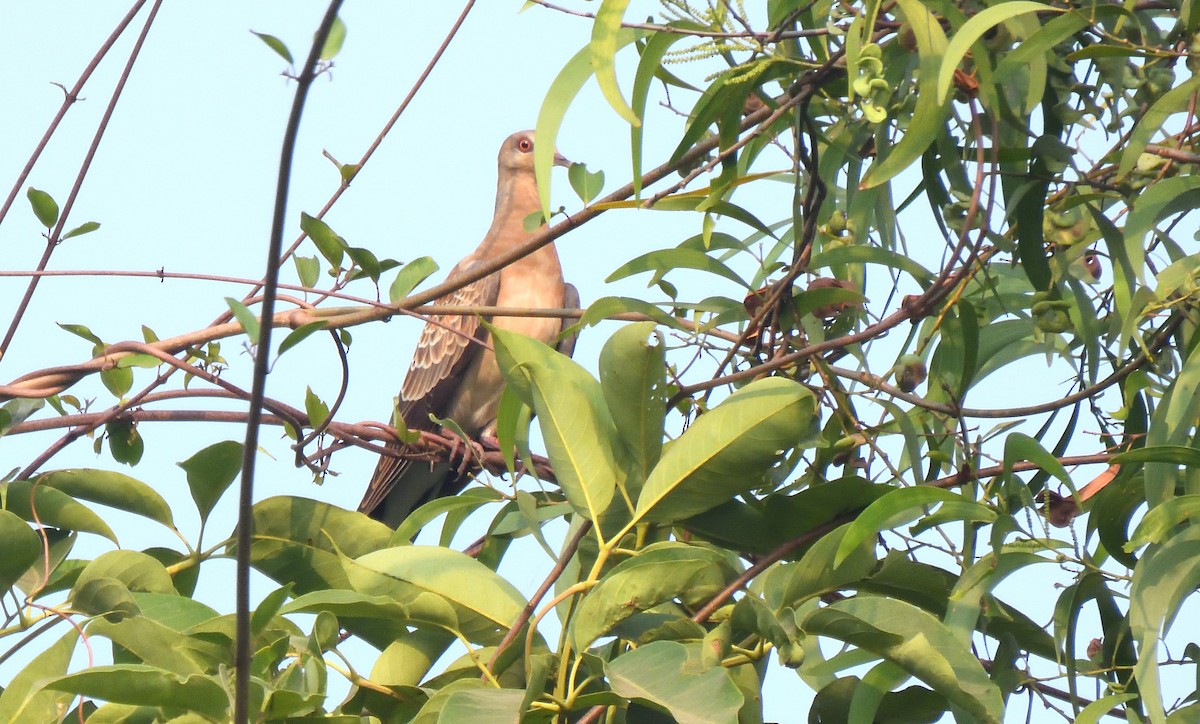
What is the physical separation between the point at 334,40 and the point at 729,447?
66cm

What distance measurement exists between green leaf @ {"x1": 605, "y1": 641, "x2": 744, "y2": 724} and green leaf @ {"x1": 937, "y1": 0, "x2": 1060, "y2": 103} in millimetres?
656

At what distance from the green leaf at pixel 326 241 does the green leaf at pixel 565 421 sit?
0.57 m

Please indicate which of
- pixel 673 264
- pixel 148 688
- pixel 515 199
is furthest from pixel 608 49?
pixel 515 199

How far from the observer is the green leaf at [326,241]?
75.5 inches

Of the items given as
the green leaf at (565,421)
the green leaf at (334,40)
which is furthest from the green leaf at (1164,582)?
the green leaf at (334,40)

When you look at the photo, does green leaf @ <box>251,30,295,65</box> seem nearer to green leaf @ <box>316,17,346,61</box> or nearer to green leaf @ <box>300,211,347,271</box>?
green leaf @ <box>316,17,346,61</box>

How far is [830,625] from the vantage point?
1.39m

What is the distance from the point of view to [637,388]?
4.78 ft

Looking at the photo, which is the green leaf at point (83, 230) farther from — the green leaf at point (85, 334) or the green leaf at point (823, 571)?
the green leaf at point (823, 571)

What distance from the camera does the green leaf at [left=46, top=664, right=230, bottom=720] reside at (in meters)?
1.27

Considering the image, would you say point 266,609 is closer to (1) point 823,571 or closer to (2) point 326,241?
(1) point 823,571

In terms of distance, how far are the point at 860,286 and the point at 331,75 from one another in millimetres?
Result: 1302

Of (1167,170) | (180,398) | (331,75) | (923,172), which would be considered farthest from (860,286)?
(331,75)

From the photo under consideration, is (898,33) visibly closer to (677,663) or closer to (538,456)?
(677,663)
